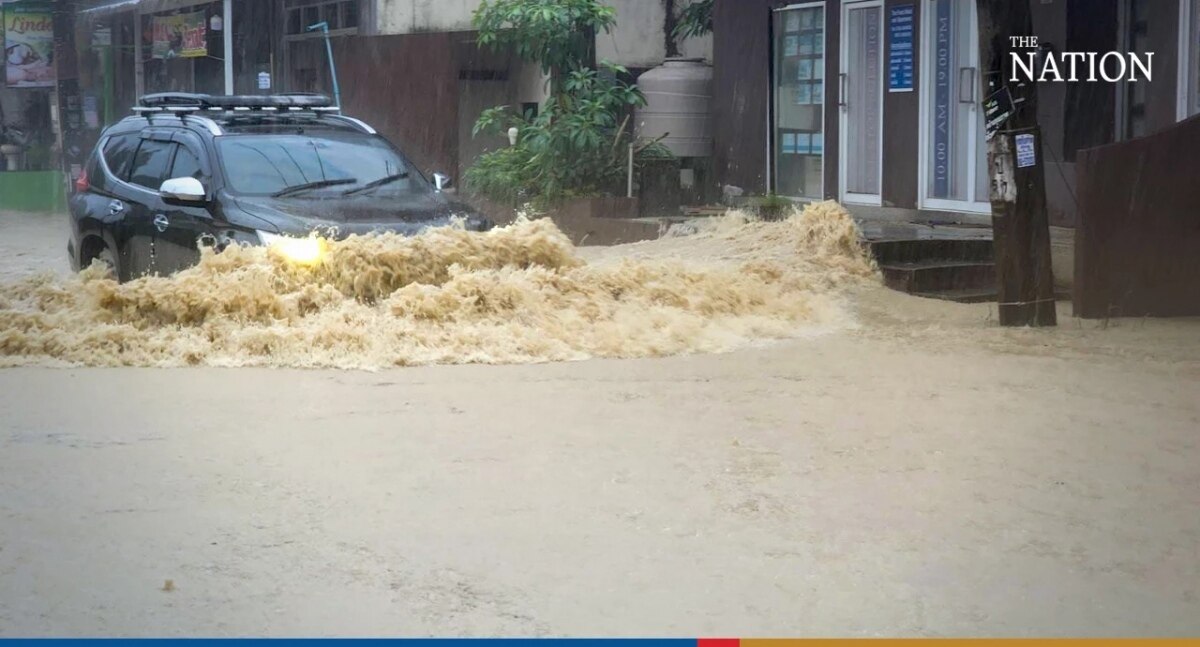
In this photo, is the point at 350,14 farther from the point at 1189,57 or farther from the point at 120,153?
the point at 1189,57

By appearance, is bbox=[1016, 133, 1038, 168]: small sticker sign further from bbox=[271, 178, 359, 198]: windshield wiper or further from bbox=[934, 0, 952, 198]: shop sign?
bbox=[934, 0, 952, 198]: shop sign

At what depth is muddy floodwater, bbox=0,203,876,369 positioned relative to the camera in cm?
939

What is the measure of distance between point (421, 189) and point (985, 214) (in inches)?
229

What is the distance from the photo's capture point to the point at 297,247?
10.1m

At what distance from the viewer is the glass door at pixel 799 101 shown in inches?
658

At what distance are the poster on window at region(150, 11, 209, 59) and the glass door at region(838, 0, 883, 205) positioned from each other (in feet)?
49.3

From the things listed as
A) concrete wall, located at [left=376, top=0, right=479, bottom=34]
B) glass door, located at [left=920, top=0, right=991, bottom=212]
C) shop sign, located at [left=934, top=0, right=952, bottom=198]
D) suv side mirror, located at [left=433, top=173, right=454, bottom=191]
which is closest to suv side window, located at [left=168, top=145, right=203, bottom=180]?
suv side mirror, located at [left=433, top=173, right=454, bottom=191]

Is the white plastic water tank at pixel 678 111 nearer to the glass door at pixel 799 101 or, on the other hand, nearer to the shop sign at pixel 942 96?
the glass door at pixel 799 101

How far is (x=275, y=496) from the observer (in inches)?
241

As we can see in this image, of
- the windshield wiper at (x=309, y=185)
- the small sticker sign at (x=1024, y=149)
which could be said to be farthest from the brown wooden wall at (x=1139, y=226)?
the windshield wiper at (x=309, y=185)

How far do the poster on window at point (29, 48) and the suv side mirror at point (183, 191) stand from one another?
24.8 metres

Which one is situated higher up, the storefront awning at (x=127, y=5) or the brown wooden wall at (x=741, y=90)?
the storefront awning at (x=127, y=5)

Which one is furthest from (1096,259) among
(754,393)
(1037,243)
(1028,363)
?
(754,393)

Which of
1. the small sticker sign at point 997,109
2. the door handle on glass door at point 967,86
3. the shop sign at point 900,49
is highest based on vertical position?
the shop sign at point 900,49
